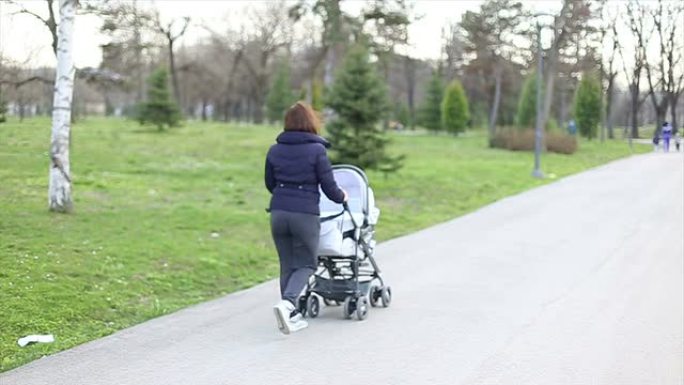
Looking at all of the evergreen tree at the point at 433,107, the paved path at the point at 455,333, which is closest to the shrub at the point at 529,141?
the evergreen tree at the point at 433,107

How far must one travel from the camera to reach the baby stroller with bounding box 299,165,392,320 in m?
7.66

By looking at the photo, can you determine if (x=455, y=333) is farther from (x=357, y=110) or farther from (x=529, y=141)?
(x=529, y=141)

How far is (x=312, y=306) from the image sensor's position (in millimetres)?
7875

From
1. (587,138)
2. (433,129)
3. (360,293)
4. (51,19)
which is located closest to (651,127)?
(360,293)

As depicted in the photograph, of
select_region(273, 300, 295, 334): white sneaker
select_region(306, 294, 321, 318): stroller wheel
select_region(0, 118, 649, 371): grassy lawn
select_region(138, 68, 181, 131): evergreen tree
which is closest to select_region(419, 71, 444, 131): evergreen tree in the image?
select_region(138, 68, 181, 131): evergreen tree

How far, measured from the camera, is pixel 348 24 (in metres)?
30.8

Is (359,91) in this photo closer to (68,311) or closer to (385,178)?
(385,178)

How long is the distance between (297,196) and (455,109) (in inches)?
2002

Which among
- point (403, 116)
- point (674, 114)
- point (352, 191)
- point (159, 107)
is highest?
point (403, 116)

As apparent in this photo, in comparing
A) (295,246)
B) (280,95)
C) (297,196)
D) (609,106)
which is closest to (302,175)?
(297,196)

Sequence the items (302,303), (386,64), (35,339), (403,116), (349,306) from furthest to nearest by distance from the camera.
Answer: (403,116), (386,64), (302,303), (349,306), (35,339)

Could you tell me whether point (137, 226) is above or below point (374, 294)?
above

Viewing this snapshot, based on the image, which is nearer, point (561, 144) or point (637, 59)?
point (637, 59)

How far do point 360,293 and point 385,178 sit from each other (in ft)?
49.8
